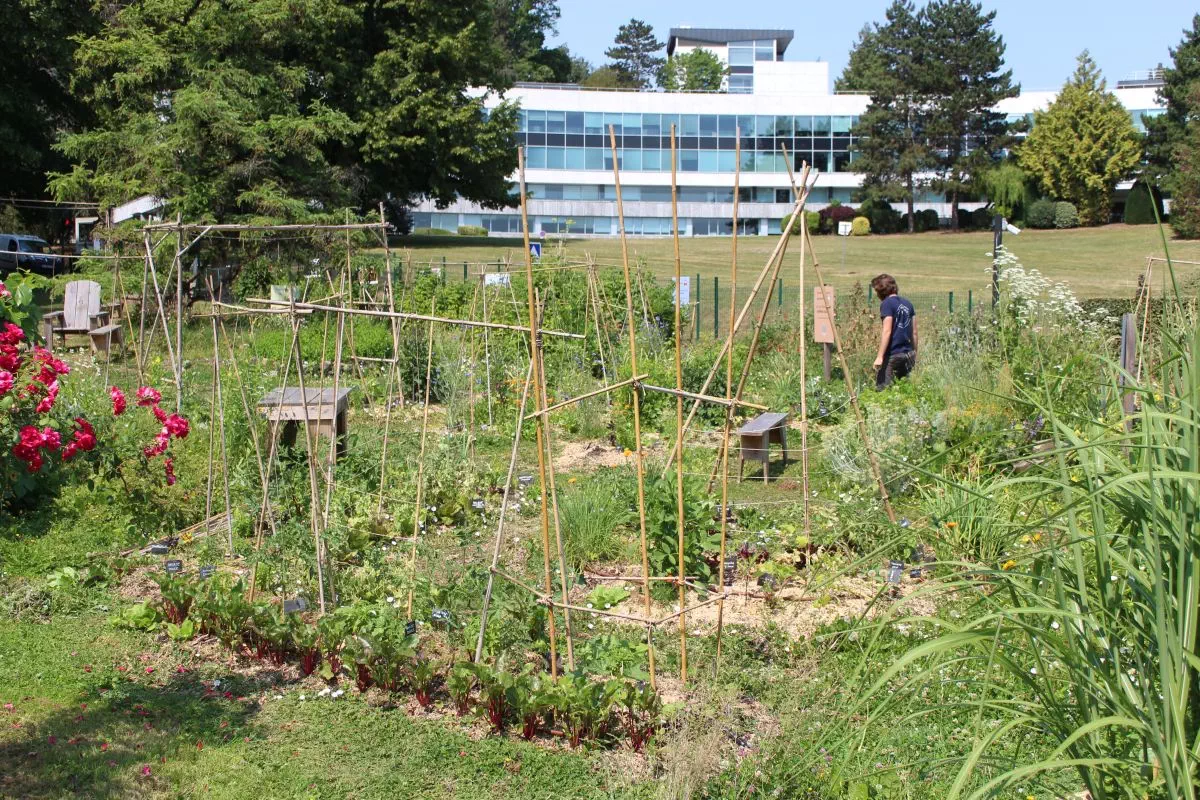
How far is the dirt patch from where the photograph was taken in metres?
8.81

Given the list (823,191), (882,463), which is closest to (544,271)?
(882,463)

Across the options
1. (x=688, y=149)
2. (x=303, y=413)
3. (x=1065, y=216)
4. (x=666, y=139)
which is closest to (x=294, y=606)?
(x=303, y=413)

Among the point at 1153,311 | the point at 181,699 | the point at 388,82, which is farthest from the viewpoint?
the point at 388,82

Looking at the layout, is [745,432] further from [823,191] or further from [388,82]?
[823,191]

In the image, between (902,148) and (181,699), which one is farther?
(902,148)

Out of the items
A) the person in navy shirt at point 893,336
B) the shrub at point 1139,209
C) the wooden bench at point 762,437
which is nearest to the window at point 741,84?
the shrub at point 1139,209

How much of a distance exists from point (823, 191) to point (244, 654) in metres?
51.1

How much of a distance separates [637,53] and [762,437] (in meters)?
82.0

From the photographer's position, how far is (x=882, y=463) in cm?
752

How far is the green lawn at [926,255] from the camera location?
2662 cm

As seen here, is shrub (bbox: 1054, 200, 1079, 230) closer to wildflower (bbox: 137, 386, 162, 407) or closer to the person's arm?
the person's arm

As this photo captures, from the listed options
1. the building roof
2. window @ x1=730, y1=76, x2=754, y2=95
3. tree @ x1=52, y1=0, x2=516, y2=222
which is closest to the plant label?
tree @ x1=52, y1=0, x2=516, y2=222

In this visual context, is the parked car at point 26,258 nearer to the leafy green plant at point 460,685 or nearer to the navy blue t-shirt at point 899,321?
the navy blue t-shirt at point 899,321

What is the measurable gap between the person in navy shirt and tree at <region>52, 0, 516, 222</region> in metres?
11.1
